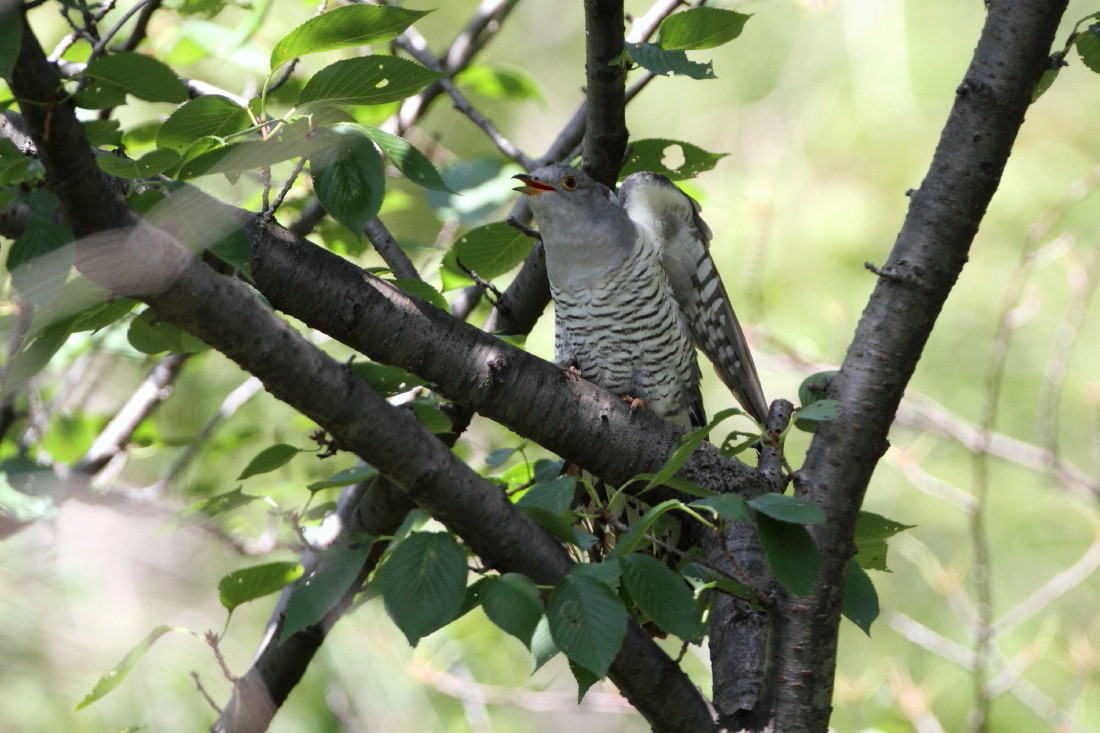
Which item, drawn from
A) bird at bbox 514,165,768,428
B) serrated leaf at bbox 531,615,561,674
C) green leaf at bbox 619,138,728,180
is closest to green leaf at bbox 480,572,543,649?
serrated leaf at bbox 531,615,561,674

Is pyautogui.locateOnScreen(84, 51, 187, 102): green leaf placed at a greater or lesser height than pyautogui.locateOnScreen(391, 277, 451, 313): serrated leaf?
lesser

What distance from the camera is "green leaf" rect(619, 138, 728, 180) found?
2.42 m

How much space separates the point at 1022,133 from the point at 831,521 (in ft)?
21.1

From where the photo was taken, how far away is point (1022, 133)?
23.7ft

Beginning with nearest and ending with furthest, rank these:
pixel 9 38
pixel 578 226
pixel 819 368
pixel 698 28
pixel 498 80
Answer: pixel 9 38 → pixel 698 28 → pixel 578 226 → pixel 498 80 → pixel 819 368

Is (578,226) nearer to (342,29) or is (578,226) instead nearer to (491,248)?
(491,248)

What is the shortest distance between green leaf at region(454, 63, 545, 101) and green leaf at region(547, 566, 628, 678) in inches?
84.6

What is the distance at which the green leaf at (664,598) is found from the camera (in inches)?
59.2

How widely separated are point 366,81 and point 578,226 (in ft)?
5.56

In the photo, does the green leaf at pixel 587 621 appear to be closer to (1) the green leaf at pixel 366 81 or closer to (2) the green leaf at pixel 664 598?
(2) the green leaf at pixel 664 598

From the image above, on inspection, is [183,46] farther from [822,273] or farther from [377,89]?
[822,273]

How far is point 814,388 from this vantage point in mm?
1979

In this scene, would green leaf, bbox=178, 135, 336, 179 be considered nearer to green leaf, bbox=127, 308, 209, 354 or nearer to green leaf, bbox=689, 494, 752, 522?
green leaf, bbox=127, 308, 209, 354

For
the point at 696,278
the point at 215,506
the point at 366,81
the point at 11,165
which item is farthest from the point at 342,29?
the point at 696,278
